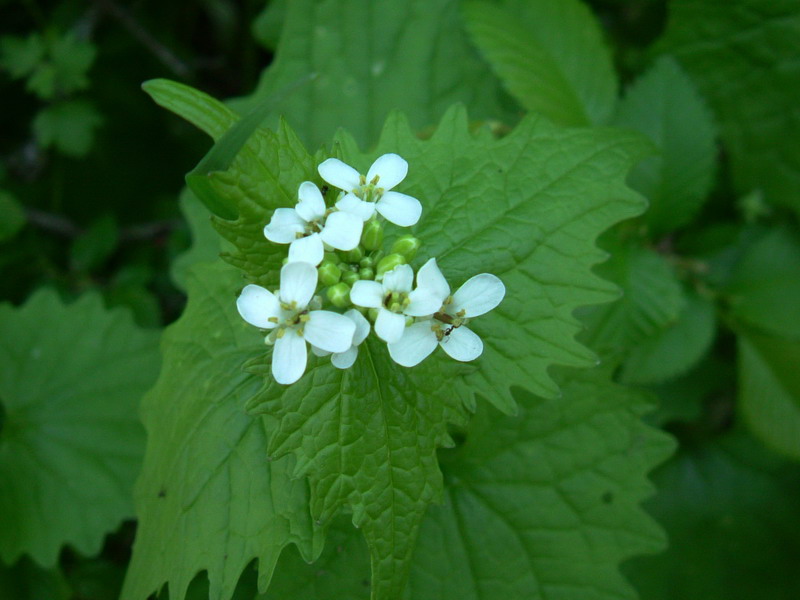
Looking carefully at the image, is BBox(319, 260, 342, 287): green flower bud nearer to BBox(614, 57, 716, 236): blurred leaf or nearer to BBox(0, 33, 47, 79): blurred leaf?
BBox(614, 57, 716, 236): blurred leaf

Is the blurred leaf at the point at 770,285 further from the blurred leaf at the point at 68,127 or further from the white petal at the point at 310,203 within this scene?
the blurred leaf at the point at 68,127

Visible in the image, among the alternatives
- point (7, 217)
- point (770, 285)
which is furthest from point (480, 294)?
point (7, 217)

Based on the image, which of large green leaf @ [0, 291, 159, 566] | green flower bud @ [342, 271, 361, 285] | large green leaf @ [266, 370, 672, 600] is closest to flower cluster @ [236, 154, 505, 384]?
green flower bud @ [342, 271, 361, 285]

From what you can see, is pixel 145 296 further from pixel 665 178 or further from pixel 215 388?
pixel 665 178

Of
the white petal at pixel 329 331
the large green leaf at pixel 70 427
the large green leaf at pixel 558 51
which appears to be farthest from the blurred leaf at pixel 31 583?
the large green leaf at pixel 558 51

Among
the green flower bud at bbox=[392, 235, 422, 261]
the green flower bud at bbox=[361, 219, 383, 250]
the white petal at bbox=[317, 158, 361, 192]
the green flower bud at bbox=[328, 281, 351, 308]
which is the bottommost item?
the green flower bud at bbox=[328, 281, 351, 308]

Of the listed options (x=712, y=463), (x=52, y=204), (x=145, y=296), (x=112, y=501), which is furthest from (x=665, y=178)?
(x=52, y=204)
